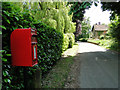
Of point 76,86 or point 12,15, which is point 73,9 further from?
point 12,15

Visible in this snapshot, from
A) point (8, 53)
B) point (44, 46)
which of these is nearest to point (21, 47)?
point (8, 53)

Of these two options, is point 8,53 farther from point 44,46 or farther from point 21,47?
point 44,46

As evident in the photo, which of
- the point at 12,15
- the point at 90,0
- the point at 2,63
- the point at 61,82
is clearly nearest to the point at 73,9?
the point at 90,0

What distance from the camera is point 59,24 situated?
11578 mm

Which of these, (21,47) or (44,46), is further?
(44,46)

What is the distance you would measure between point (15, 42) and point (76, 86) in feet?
9.90

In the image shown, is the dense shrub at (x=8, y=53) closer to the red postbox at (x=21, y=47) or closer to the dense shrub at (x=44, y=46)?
the red postbox at (x=21, y=47)

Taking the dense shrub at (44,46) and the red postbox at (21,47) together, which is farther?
the dense shrub at (44,46)

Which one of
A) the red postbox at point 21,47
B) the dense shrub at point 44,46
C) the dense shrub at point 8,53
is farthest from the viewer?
the dense shrub at point 44,46

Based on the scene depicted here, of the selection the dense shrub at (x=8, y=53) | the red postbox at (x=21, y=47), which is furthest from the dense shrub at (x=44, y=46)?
the red postbox at (x=21, y=47)

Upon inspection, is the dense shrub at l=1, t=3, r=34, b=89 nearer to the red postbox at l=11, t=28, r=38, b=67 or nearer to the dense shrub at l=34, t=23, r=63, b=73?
the red postbox at l=11, t=28, r=38, b=67

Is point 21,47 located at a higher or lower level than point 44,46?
higher

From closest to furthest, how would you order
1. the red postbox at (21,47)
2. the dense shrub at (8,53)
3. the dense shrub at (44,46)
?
the dense shrub at (8,53)
the red postbox at (21,47)
the dense shrub at (44,46)

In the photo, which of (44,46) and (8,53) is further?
(44,46)
